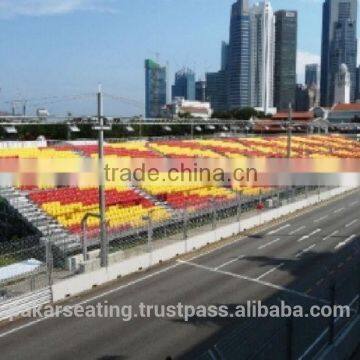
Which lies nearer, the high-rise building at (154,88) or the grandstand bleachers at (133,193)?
the grandstand bleachers at (133,193)

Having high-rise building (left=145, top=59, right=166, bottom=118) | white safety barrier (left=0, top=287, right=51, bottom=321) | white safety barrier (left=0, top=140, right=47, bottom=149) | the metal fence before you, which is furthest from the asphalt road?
high-rise building (left=145, top=59, right=166, bottom=118)

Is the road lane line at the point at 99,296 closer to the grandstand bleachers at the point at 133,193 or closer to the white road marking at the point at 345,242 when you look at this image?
the grandstand bleachers at the point at 133,193

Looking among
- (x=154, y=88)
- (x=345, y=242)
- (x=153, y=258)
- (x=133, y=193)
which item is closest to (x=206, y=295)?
(x=153, y=258)

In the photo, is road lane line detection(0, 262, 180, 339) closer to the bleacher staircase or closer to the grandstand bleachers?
the grandstand bleachers

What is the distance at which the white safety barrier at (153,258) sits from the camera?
64.0ft

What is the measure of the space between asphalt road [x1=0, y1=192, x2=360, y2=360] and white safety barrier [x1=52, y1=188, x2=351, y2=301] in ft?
2.37

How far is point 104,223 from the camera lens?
21.0 metres

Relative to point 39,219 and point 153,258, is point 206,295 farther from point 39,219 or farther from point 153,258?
point 39,219

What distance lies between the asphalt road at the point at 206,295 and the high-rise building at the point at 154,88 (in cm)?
9740

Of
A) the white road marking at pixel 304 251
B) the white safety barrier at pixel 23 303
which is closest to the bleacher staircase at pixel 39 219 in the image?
the white safety barrier at pixel 23 303

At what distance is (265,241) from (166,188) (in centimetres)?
965

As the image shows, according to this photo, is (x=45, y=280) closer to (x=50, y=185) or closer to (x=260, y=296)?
(x=260, y=296)

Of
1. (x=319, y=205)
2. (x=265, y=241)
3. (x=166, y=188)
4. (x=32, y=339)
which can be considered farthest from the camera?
(x=319, y=205)

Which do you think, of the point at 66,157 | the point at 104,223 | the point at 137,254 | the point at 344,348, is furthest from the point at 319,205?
the point at 344,348
